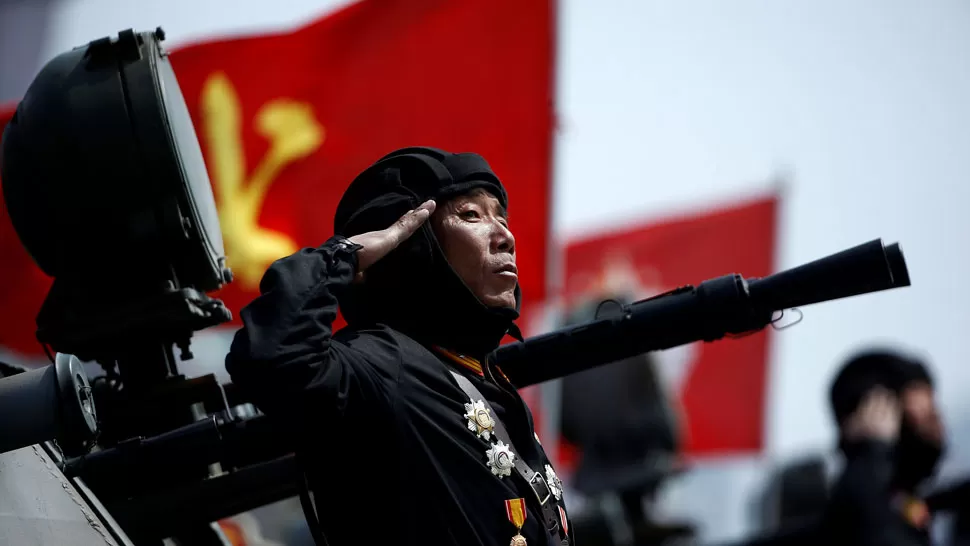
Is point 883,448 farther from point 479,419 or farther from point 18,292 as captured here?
point 18,292

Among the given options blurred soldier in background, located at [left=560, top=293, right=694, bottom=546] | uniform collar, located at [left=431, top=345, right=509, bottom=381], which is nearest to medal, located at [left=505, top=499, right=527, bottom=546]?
uniform collar, located at [left=431, top=345, right=509, bottom=381]

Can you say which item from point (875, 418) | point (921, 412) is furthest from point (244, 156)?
point (921, 412)

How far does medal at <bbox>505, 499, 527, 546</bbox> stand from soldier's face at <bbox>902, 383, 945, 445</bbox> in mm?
6600

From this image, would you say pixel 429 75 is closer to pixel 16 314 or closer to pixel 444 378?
pixel 16 314

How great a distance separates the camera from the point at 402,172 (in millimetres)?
3727

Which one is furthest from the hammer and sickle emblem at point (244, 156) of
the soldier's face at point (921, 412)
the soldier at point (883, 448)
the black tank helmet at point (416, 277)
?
the black tank helmet at point (416, 277)

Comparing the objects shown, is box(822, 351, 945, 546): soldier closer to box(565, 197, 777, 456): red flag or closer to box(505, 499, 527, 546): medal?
box(505, 499, 527, 546): medal

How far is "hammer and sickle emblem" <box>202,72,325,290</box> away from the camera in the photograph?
30.8 feet

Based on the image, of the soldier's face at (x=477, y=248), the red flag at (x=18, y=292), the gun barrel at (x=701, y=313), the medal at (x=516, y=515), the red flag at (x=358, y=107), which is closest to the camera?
the medal at (x=516, y=515)

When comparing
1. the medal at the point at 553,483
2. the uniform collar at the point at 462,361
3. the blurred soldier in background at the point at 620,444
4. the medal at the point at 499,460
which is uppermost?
the uniform collar at the point at 462,361

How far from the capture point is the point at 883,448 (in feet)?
26.0

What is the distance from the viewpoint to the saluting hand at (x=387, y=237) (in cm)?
337

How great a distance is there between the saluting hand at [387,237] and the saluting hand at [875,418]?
5303mm

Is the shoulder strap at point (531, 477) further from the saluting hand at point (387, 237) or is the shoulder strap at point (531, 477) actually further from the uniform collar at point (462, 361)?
Answer: the saluting hand at point (387, 237)
